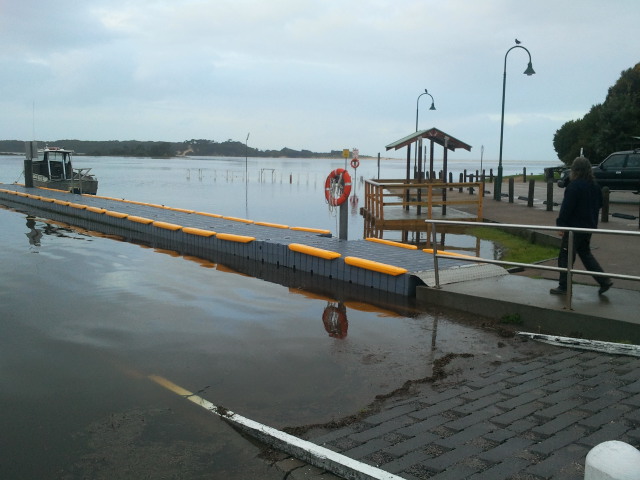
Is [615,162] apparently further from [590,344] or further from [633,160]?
[590,344]

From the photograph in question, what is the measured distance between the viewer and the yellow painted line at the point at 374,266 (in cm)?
918

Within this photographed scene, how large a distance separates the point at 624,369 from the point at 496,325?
6.81 feet

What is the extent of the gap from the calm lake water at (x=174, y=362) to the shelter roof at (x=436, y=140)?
41.3ft

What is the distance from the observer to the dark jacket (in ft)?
24.2

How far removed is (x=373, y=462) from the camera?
3.70 meters

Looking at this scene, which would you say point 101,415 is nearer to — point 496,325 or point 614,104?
point 496,325

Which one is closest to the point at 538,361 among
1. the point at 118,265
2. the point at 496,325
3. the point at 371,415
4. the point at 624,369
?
the point at 624,369

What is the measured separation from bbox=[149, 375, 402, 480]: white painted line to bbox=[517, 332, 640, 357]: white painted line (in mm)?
3320

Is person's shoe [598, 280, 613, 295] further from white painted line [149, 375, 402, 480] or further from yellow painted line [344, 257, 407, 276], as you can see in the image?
white painted line [149, 375, 402, 480]

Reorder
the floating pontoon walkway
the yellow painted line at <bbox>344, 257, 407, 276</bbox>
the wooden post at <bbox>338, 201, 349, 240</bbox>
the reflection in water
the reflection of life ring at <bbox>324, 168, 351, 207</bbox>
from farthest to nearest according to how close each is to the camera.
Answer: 1. the reflection in water
2. the wooden post at <bbox>338, 201, 349, 240</bbox>
3. the reflection of life ring at <bbox>324, 168, 351, 207</bbox>
4. the floating pontoon walkway
5. the yellow painted line at <bbox>344, 257, 407, 276</bbox>

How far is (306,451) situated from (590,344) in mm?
3547

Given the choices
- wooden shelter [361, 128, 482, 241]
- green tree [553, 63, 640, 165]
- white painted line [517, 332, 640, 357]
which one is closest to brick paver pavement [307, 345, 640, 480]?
white painted line [517, 332, 640, 357]

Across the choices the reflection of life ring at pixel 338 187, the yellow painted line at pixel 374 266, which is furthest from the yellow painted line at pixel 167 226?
the yellow painted line at pixel 374 266

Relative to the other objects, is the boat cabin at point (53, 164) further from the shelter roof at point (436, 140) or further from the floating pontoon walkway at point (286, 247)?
the shelter roof at point (436, 140)
